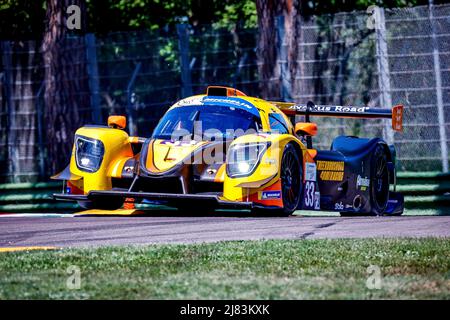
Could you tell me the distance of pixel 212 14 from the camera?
34.4 metres

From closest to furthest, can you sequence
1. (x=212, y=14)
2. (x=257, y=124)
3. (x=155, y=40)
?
(x=257, y=124), (x=155, y=40), (x=212, y=14)

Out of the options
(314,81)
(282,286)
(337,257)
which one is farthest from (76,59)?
(282,286)

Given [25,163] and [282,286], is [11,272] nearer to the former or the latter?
[282,286]

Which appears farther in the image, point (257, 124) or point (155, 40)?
point (155, 40)

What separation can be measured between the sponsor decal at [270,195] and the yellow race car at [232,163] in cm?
1

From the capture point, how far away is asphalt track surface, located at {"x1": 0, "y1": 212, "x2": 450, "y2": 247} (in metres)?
10.4

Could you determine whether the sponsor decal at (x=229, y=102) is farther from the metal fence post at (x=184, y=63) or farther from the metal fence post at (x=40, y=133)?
the metal fence post at (x=40, y=133)

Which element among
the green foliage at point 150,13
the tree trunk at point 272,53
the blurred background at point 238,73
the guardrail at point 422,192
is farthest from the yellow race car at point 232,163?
the green foliage at point 150,13

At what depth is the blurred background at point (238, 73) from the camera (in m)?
16.2

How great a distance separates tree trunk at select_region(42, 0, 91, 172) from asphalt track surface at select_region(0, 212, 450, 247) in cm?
661

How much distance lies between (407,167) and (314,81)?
185 centimetres

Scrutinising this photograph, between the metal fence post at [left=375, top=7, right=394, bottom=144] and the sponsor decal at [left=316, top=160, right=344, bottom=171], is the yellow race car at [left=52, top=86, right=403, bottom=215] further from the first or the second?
the metal fence post at [left=375, top=7, right=394, bottom=144]

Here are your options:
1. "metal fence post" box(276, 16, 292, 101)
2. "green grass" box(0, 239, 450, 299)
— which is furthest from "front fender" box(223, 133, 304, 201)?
"metal fence post" box(276, 16, 292, 101)

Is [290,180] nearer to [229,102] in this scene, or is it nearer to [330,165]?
[330,165]
